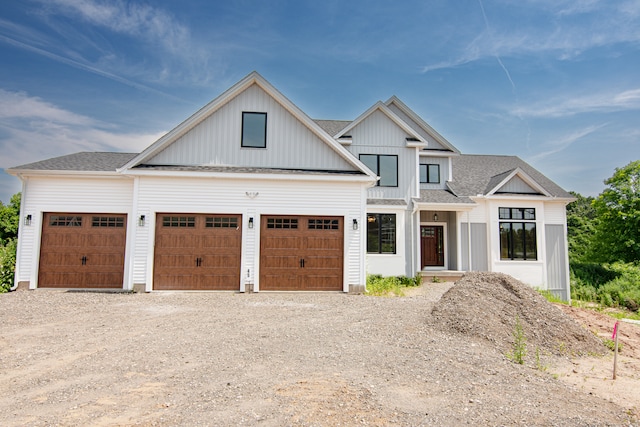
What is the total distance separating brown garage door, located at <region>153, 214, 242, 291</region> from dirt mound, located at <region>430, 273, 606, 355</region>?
22.7 ft

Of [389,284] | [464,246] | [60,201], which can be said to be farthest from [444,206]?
[60,201]

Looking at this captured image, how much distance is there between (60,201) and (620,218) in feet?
93.0

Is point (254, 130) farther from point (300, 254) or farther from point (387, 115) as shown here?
point (387, 115)

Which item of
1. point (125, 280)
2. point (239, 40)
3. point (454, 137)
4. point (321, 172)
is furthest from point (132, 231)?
point (454, 137)

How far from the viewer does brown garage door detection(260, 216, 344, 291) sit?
11930 millimetres

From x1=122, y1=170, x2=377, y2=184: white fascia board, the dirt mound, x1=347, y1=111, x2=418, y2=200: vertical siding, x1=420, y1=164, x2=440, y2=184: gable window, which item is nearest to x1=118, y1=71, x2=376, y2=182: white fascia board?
x1=122, y1=170, x2=377, y2=184: white fascia board

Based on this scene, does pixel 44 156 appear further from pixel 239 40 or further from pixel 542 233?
pixel 542 233

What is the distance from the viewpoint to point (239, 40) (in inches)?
563

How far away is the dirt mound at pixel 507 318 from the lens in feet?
21.3

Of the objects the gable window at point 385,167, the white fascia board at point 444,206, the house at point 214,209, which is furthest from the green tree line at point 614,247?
the house at point 214,209

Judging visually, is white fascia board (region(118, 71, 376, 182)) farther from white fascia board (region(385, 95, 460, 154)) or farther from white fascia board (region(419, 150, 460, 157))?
white fascia board (region(385, 95, 460, 154))

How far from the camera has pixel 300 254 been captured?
12047 mm

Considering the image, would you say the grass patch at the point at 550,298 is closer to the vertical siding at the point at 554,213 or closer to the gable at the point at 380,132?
the vertical siding at the point at 554,213

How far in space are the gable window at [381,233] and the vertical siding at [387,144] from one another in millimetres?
1309
